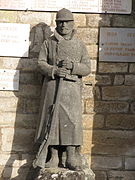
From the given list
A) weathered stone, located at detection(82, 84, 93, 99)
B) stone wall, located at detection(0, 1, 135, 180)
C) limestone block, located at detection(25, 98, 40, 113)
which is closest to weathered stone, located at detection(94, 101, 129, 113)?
stone wall, located at detection(0, 1, 135, 180)

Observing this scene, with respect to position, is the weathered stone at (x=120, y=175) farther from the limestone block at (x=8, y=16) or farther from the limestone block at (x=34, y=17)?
the limestone block at (x=8, y=16)

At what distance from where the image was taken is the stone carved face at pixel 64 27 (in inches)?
203

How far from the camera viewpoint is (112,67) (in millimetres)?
5730

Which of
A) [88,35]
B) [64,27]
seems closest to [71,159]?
[64,27]

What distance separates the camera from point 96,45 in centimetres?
575

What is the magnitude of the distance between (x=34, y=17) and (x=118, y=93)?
4.64ft

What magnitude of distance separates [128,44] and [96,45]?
0.40 m

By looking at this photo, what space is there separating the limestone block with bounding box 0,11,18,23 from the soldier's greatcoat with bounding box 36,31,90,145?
0.69 metres

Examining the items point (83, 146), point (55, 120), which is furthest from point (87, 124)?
point (55, 120)

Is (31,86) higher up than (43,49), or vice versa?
(43,49)

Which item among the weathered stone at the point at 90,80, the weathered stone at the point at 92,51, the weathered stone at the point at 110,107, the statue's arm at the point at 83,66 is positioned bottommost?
the weathered stone at the point at 110,107

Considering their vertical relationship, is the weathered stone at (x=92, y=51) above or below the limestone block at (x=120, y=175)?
above

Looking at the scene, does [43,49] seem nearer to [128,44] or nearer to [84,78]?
[84,78]

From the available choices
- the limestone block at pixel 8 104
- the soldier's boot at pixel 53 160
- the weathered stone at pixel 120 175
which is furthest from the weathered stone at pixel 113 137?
the limestone block at pixel 8 104
